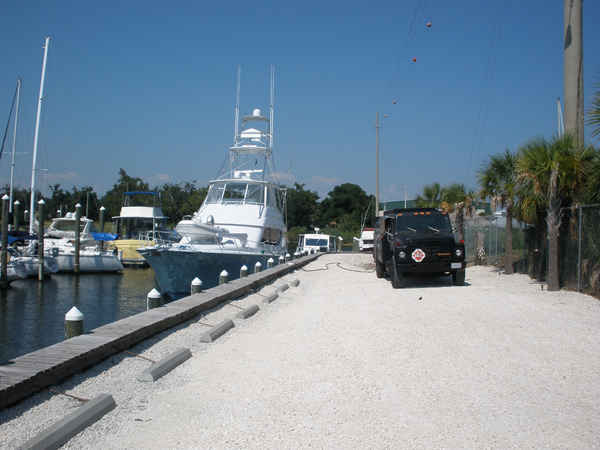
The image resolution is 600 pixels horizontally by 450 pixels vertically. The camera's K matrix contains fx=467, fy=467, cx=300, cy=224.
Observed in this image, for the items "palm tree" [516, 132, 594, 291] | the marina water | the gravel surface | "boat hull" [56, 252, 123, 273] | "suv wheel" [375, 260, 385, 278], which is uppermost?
"palm tree" [516, 132, 594, 291]

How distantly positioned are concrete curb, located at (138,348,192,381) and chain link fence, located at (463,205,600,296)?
31.3 ft

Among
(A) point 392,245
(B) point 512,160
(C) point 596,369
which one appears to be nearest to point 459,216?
(B) point 512,160

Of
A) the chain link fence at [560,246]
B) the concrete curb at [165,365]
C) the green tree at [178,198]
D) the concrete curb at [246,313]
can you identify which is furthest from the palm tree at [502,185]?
the green tree at [178,198]

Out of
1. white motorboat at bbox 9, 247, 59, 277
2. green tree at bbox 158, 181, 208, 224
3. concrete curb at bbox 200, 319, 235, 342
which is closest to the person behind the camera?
concrete curb at bbox 200, 319, 235, 342

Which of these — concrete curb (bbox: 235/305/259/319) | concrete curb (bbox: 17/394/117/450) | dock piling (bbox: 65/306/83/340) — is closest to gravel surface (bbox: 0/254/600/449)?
concrete curb (bbox: 17/394/117/450)

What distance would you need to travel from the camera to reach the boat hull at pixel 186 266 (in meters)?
17.6

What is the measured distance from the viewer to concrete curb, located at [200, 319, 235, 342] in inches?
291

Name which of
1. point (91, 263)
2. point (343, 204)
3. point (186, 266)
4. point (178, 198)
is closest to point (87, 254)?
point (91, 263)

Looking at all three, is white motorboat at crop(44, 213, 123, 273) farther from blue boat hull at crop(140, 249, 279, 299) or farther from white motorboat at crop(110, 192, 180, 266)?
blue boat hull at crop(140, 249, 279, 299)

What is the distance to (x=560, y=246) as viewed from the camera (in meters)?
12.6

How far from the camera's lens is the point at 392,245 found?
46.9ft

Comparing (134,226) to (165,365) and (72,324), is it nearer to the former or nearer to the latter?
(72,324)

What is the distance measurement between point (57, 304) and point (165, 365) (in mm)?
16626

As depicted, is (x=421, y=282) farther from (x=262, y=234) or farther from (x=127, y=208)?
(x=127, y=208)
